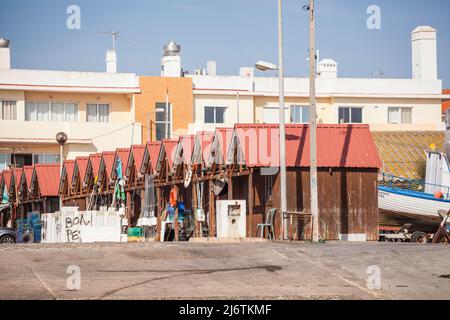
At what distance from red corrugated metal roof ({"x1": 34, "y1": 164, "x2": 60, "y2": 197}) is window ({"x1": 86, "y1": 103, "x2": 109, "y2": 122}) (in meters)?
10.2

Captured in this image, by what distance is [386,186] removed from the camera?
44.0 m

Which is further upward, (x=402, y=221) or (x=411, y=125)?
(x=411, y=125)

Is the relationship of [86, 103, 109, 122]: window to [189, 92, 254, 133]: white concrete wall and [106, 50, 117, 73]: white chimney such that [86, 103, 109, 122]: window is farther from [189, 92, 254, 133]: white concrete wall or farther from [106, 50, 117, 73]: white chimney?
[189, 92, 254, 133]: white concrete wall

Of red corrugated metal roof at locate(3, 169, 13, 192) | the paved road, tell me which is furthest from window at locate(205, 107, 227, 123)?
the paved road

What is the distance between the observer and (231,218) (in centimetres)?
3072

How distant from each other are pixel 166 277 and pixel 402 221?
25274 millimetres

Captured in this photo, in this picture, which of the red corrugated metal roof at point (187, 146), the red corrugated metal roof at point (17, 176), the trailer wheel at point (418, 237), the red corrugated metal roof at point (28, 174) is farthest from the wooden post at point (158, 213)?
the red corrugated metal roof at point (17, 176)

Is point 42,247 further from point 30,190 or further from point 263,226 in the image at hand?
point 30,190

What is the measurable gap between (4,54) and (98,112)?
7.12m

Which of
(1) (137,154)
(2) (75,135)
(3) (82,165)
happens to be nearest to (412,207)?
(1) (137,154)

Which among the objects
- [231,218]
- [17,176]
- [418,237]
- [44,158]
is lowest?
[418,237]

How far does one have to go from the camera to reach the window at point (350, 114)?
66938mm

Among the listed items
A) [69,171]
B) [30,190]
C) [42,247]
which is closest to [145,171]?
[69,171]

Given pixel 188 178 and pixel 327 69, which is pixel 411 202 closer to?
→ pixel 188 178
